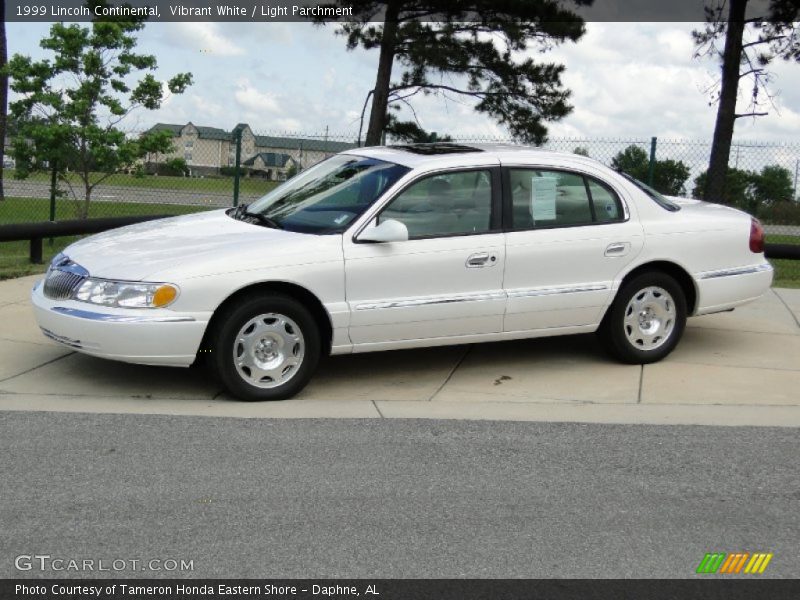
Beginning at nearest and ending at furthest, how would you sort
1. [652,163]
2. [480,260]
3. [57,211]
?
1. [480,260]
2. [652,163]
3. [57,211]

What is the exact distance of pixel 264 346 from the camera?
677 cm

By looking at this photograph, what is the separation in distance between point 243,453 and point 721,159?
42.5ft

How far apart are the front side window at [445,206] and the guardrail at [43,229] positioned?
15.3ft

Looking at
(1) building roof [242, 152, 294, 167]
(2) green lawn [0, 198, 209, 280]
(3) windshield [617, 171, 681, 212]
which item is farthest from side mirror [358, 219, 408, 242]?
(2) green lawn [0, 198, 209, 280]

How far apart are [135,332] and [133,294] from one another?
0.79 ft

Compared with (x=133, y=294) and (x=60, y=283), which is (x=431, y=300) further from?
(x=60, y=283)

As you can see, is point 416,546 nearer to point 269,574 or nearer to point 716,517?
point 269,574

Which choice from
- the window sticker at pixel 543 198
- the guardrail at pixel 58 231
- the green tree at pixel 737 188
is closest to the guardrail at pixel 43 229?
the guardrail at pixel 58 231

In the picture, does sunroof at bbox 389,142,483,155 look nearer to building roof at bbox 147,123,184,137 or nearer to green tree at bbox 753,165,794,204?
green tree at bbox 753,165,794,204

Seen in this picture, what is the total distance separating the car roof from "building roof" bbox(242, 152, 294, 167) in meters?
7.29

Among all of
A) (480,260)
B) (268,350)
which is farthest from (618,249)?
(268,350)

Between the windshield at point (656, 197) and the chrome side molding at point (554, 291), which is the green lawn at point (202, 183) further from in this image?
the chrome side molding at point (554, 291)

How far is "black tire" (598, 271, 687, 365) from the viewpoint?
7.86 metres

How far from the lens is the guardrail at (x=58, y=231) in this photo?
11203 millimetres
